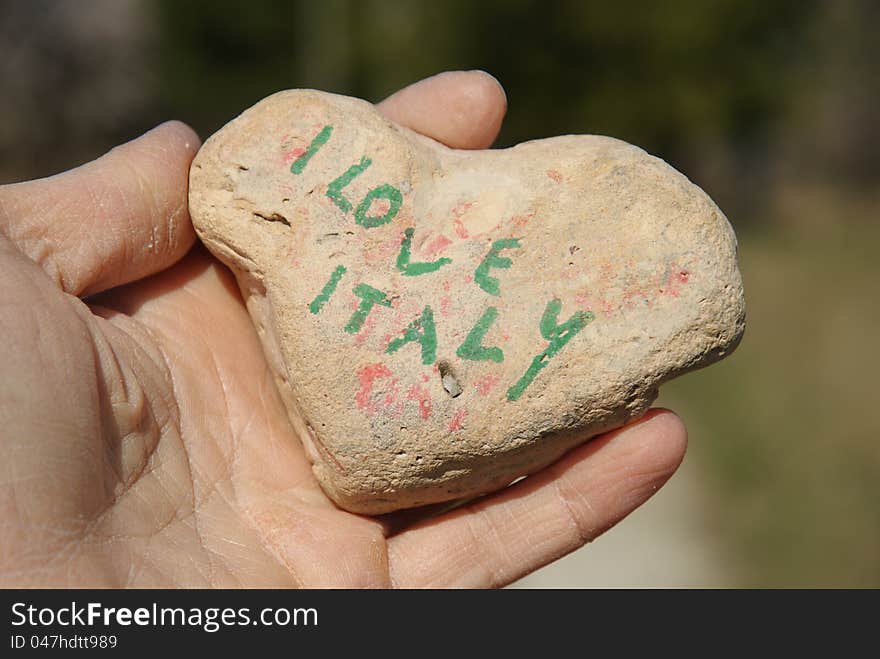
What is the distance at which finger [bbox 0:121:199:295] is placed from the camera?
214cm

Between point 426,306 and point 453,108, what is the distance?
0.68m

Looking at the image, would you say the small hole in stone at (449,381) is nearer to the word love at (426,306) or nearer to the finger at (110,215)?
the word love at (426,306)

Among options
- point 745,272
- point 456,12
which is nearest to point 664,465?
point 745,272

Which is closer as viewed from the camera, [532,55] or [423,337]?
[423,337]

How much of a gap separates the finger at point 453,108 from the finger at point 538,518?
0.94 meters

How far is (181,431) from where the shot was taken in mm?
2238

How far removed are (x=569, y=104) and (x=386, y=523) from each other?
265 inches

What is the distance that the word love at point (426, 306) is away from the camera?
2088 mm

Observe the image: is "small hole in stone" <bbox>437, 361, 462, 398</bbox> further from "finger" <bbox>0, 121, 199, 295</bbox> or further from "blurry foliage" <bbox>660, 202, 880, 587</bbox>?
"blurry foliage" <bbox>660, 202, 880, 587</bbox>

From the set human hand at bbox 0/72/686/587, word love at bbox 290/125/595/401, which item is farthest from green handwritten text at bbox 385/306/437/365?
human hand at bbox 0/72/686/587

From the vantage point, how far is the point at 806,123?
382 inches

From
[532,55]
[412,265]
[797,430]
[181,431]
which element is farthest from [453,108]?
[532,55]

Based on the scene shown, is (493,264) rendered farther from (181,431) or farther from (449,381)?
(181,431)

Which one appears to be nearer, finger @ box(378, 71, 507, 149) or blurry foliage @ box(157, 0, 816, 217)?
finger @ box(378, 71, 507, 149)
